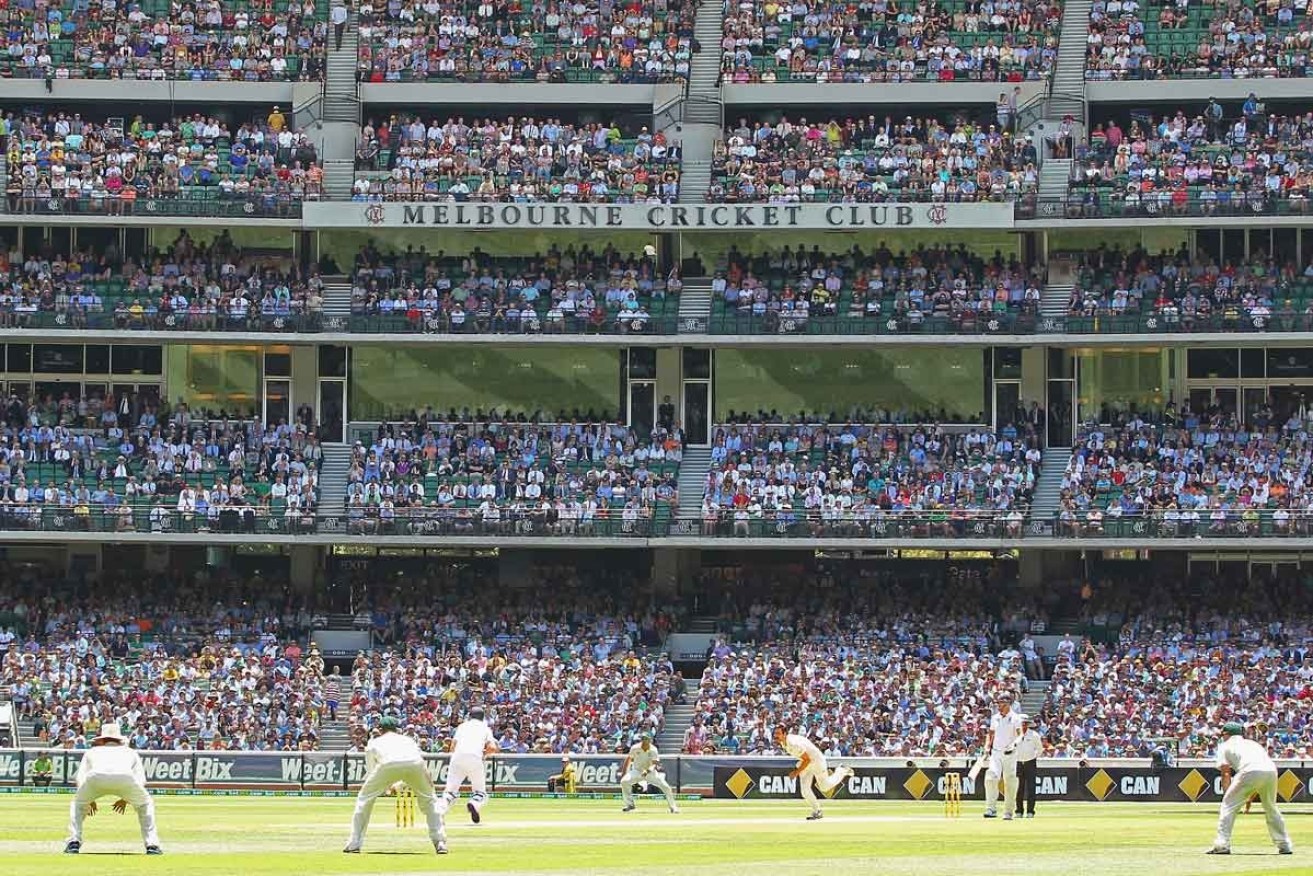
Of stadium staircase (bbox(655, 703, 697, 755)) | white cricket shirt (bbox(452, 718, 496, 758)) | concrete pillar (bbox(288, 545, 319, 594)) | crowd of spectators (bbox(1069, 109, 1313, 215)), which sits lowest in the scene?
stadium staircase (bbox(655, 703, 697, 755))

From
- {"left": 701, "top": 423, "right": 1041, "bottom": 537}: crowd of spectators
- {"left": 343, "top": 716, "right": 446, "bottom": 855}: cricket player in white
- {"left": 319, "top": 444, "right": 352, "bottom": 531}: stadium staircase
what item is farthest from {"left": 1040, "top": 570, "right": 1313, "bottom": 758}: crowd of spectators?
{"left": 343, "top": 716, "right": 446, "bottom": 855}: cricket player in white

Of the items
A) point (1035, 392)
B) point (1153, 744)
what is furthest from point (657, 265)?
point (1153, 744)

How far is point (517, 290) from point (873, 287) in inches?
348

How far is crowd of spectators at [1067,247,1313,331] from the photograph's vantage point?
6088 centimetres

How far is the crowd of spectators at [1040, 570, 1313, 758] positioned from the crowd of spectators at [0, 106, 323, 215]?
73.0 ft

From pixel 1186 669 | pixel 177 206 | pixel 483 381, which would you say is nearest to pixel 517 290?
pixel 483 381

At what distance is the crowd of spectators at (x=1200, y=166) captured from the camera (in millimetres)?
61188

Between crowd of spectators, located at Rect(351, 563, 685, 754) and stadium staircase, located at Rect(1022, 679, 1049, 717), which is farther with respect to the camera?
stadium staircase, located at Rect(1022, 679, 1049, 717)

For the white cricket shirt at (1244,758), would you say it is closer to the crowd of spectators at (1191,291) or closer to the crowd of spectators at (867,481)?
the crowd of spectators at (867,481)

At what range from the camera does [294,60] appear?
65.3 m

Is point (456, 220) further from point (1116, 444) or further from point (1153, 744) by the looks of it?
point (1153, 744)

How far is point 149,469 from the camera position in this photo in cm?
6097

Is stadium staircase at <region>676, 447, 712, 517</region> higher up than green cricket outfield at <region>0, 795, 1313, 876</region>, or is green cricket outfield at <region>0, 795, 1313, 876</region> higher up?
stadium staircase at <region>676, 447, 712, 517</region>

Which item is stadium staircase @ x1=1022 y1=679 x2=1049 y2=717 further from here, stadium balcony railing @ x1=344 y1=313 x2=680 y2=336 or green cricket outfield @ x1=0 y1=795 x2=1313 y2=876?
stadium balcony railing @ x1=344 y1=313 x2=680 y2=336
